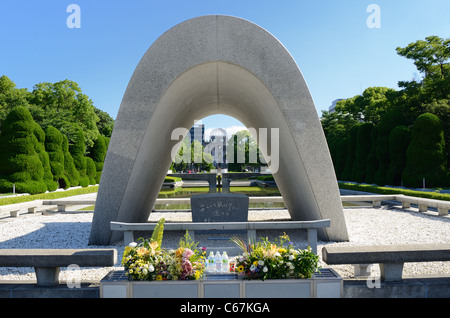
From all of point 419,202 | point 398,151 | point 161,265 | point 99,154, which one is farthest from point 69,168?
point 398,151

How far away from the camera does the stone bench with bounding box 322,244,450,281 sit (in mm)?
4188

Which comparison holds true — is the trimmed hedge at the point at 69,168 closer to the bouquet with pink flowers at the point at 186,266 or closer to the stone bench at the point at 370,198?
the stone bench at the point at 370,198

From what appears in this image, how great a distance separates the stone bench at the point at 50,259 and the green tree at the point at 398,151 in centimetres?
2514

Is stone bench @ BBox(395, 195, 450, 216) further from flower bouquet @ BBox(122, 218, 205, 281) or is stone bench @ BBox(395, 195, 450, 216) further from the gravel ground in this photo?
flower bouquet @ BBox(122, 218, 205, 281)

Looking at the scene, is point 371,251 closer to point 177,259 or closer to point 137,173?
point 177,259

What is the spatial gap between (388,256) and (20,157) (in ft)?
73.9

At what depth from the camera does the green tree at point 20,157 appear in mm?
19797

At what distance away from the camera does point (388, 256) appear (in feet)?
13.8

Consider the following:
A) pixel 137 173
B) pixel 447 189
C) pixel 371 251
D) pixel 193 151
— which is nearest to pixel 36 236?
pixel 137 173

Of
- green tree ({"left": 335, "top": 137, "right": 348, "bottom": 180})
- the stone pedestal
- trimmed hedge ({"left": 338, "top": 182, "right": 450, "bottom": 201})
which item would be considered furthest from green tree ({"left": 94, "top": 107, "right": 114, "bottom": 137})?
the stone pedestal

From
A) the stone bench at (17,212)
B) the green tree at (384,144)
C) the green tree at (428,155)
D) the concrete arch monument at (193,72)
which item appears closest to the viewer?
the concrete arch monument at (193,72)

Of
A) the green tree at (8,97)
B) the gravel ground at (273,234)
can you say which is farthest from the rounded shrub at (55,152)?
the green tree at (8,97)

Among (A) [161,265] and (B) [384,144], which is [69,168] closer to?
(A) [161,265]

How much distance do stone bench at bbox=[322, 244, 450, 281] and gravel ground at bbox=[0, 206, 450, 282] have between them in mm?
1192
